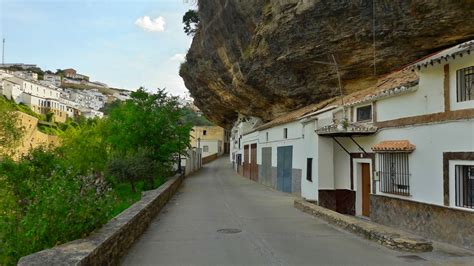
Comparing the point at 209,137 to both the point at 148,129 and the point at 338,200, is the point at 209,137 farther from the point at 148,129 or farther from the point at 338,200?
the point at 338,200

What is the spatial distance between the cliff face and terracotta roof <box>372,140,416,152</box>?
21.3 ft

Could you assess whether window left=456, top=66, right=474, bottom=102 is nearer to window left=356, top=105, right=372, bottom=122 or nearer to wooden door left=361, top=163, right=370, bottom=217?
window left=356, top=105, right=372, bottom=122

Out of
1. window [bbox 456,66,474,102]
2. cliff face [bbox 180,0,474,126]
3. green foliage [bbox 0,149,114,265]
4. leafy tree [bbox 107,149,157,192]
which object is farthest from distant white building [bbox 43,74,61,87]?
window [bbox 456,66,474,102]

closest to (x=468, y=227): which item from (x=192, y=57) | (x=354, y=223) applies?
(x=354, y=223)

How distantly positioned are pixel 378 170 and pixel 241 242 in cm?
579

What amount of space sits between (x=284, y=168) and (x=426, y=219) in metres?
13.1

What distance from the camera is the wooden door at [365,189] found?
14672 millimetres

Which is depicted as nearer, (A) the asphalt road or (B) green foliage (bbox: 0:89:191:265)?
(B) green foliage (bbox: 0:89:191:265)

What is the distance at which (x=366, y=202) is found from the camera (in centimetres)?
1491

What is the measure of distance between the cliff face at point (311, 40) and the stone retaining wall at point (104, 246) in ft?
38.9

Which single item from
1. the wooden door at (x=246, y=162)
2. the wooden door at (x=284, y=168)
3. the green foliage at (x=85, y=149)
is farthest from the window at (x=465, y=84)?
the wooden door at (x=246, y=162)

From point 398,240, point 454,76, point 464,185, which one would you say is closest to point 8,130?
point 398,240

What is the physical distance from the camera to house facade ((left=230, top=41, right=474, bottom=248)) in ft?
31.7

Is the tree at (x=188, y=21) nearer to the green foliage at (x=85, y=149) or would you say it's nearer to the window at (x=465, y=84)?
the green foliage at (x=85, y=149)
